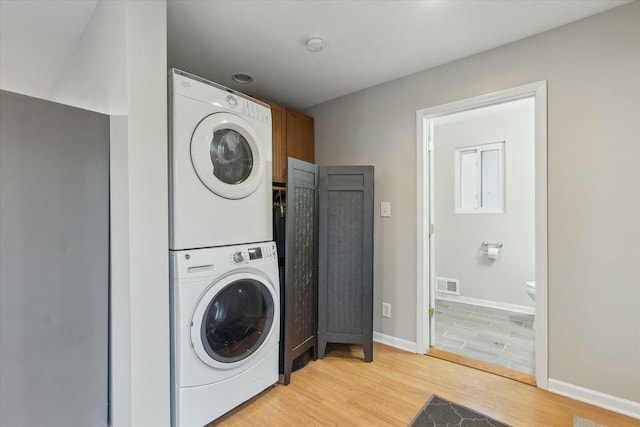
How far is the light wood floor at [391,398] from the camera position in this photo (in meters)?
1.66

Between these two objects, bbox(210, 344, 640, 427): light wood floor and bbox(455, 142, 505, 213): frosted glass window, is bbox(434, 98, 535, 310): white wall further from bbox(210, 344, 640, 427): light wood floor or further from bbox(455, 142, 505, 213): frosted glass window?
bbox(210, 344, 640, 427): light wood floor

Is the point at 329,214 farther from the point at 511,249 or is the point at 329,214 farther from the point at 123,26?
the point at 511,249

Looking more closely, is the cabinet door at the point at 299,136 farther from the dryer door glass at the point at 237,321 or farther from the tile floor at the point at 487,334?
the tile floor at the point at 487,334

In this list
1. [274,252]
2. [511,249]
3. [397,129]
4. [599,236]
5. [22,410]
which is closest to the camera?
[22,410]

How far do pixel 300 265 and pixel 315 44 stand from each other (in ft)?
5.12

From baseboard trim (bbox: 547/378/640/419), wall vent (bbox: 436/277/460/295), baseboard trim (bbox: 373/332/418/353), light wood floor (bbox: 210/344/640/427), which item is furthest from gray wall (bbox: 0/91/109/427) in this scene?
wall vent (bbox: 436/277/460/295)

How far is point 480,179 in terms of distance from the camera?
385cm

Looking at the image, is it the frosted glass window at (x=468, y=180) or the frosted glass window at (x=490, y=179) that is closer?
the frosted glass window at (x=490, y=179)

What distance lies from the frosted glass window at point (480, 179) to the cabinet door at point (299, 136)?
213 cm

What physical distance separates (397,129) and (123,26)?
79.9 inches

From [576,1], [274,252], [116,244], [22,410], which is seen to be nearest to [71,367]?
[22,410]

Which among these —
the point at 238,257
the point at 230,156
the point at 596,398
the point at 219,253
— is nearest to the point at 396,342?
the point at 596,398

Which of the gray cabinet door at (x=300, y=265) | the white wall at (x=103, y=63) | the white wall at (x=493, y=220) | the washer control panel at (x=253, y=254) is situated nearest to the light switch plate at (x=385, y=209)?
the gray cabinet door at (x=300, y=265)

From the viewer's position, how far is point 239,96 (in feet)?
5.85
